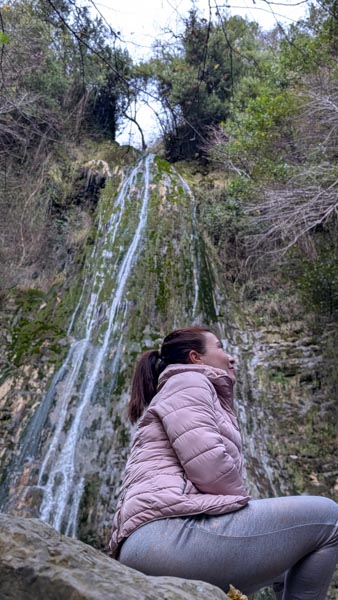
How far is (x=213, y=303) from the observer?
7758 mm

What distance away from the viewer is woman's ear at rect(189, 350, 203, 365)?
2059 millimetres

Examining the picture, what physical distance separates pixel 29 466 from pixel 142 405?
12.4ft

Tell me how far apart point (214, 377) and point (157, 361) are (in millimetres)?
332

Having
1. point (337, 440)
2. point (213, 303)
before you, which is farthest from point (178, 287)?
point (337, 440)

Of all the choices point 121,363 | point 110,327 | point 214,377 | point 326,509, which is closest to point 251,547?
point 326,509

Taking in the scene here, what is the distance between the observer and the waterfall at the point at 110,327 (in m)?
5.25

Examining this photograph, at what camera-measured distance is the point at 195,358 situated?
2066mm

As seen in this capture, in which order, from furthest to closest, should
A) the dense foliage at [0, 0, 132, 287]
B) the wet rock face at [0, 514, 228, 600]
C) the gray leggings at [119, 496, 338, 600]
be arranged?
the dense foliage at [0, 0, 132, 287] < the gray leggings at [119, 496, 338, 600] < the wet rock face at [0, 514, 228, 600]

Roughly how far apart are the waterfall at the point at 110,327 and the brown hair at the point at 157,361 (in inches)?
125

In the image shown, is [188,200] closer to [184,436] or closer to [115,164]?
[115,164]

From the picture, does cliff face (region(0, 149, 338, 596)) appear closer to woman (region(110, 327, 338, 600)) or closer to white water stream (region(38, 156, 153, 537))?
white water stream (region(38, 156, 153, 537))

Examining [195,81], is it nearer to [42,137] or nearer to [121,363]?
[42,137]

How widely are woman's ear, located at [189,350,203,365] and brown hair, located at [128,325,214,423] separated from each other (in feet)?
0.05

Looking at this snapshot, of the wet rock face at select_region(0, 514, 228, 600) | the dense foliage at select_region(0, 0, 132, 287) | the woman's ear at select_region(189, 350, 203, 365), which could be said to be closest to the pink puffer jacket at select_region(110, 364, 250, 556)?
the woman's ear at select_region(189, 350, 203, 365)
